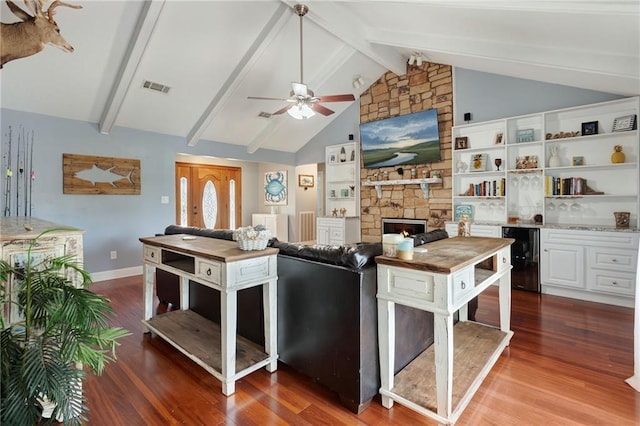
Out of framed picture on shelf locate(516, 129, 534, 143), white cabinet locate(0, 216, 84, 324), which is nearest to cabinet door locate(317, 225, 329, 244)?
framed picture on shelf locate(516, 129, 534, 143)

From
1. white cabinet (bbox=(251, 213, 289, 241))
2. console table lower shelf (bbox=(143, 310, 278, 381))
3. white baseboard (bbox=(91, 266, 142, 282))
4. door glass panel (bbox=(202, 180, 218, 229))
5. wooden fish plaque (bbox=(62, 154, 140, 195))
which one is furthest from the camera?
white cabinet (bbox=(251, 213, 289, 241))

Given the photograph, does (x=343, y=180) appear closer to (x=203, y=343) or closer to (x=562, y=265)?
(x=562, y=265)

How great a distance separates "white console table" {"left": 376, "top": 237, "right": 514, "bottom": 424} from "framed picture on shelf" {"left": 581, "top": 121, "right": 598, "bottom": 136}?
112 inches

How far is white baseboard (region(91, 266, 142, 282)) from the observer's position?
15.5 feet

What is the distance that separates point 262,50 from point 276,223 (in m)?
4.56

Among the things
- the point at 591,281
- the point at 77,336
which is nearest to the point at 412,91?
the point at 591,281

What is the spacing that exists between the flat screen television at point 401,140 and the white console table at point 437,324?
3.43 metres

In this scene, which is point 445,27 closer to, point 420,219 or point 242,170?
point 420,219

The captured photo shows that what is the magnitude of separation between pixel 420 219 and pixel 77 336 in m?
5.09

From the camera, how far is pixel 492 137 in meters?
4.74

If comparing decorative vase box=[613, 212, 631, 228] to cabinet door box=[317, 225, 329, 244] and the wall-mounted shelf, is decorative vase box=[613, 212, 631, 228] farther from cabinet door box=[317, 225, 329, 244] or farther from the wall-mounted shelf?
cabinet door box=[317, 225, 329, 244]

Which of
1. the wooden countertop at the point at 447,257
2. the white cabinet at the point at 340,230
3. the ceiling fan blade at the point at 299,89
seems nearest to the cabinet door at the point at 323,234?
the white cabinet at the point at 340,230

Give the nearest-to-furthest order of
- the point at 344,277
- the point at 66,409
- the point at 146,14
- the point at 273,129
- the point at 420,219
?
the point at 66,409 < the point at 344,277 < the point at 146,14 < the point at 420,219 < the point at 273,129

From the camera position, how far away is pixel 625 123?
11.9 feet
